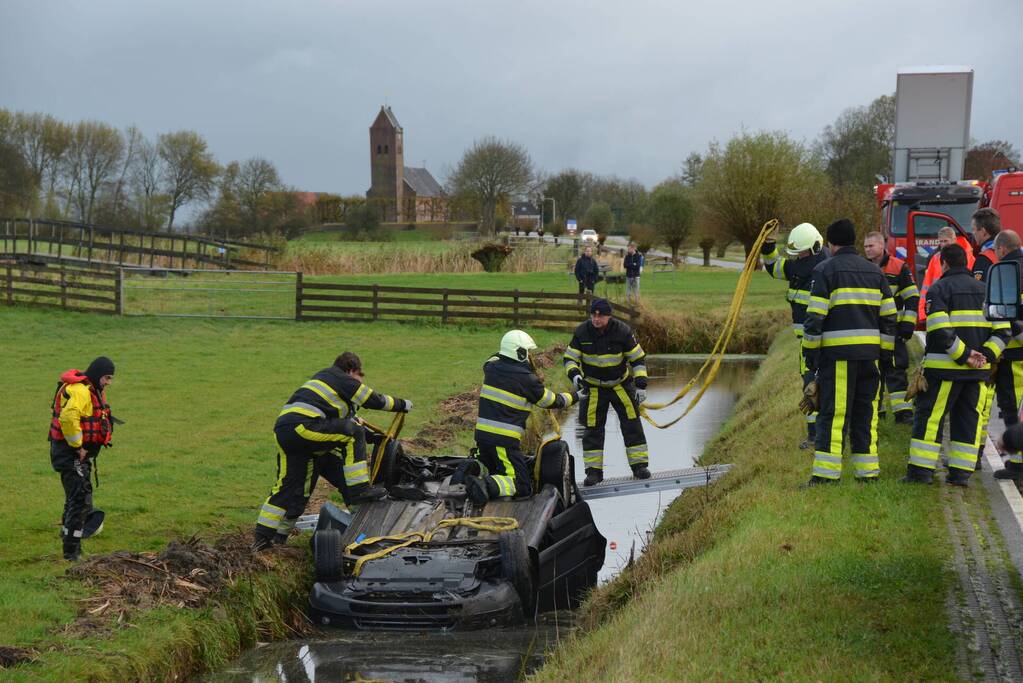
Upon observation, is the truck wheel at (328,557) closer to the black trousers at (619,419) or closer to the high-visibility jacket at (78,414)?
the high-visibility jacket at (78,414)

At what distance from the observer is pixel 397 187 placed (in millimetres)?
136750

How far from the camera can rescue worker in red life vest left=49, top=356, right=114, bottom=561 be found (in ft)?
31.3

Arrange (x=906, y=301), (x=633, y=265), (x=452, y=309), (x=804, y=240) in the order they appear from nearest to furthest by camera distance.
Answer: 1. (x=906, y=301)
2. (x=804, y=240)
3. (x=452, y=309)
4. (x=633, y=265)

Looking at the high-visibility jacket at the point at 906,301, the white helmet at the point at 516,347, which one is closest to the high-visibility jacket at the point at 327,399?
the white helmet at the point at 516,347

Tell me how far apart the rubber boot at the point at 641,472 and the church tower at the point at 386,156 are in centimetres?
12694

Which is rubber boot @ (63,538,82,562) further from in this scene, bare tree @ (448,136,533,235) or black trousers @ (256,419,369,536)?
bare tree @ (448,136,533,235)

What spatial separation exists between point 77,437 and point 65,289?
2419 centimetres

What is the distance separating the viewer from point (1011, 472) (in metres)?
9.62

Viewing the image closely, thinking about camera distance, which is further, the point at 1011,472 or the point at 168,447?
the point at 168,447

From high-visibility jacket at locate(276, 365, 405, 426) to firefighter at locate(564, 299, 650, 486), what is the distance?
2.54 metres

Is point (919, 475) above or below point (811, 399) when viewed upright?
below

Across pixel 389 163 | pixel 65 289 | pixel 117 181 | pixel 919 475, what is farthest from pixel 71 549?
pixel 389 163

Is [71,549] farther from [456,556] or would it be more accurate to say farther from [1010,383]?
[1010,383]

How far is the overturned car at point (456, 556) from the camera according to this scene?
884cm
